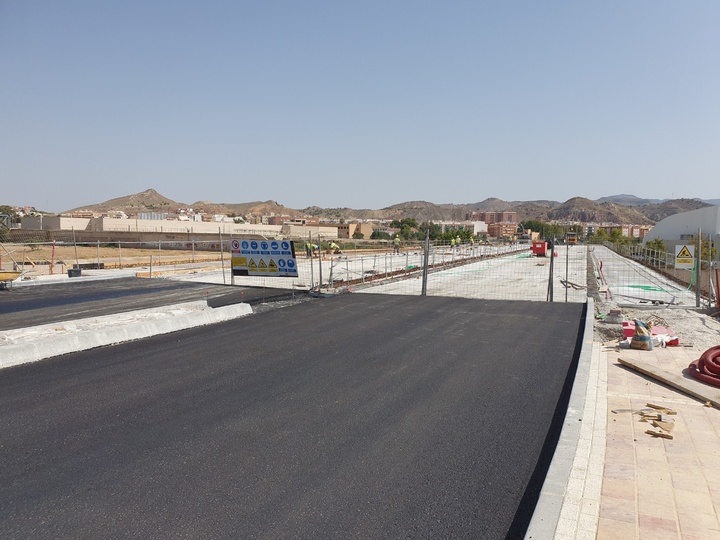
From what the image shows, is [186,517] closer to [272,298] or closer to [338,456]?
[338,456]

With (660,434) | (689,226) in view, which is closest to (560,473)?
(660,434)

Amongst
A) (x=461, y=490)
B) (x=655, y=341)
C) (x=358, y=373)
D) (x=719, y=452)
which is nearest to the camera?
(x=461, y=490)

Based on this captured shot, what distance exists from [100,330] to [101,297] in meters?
6.30

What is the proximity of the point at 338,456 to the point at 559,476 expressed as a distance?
1.94 metres

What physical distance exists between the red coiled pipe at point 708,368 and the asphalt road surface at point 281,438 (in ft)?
5.89

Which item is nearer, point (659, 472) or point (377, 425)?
point (659, 472)

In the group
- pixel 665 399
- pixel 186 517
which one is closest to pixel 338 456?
pixel 186 517

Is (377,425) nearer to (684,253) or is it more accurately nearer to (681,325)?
(681,325)

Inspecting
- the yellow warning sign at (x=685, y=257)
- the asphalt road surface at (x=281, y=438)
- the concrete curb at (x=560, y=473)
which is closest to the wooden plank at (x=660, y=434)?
the concrete curb at (x=560, y=473)

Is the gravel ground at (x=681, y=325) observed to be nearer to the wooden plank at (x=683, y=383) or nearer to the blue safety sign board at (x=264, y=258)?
the wooden plank at (x=683, y=383)

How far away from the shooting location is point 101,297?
48.9 ft

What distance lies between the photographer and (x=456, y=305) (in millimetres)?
14398

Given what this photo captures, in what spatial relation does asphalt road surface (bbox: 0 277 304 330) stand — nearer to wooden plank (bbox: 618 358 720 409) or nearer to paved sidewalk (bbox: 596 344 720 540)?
wooden plank (bbox: 618 358 720 409)

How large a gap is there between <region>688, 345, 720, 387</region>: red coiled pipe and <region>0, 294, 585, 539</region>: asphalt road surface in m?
1.79
